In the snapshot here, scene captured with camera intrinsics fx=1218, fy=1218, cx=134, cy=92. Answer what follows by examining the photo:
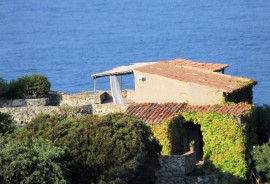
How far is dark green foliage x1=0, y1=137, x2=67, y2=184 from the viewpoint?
103ft

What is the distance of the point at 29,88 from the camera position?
48.0 m

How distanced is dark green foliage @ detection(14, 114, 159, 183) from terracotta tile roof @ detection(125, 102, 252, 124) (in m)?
4.06

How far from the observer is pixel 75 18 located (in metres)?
189

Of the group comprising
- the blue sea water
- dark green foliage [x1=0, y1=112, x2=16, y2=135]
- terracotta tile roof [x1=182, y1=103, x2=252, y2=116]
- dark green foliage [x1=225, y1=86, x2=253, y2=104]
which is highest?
the blue sea water

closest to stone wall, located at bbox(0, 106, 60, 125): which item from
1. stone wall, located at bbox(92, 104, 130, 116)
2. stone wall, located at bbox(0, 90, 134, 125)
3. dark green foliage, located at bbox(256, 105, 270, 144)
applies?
stone wall, located at bbox(0, 90, 134, 125)

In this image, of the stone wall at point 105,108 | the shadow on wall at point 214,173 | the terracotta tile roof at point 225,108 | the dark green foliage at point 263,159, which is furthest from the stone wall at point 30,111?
the dark green foliage at point 263,159

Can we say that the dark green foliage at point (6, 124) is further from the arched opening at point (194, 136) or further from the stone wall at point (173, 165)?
the arched opening at point (194, 136)

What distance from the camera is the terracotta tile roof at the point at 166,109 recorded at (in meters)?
40.0

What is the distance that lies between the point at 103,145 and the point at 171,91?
9235 mm

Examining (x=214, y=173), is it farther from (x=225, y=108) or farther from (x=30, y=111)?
(x=30, y=111)

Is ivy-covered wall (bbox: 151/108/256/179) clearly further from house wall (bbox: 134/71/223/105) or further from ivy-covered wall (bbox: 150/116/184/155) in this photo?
house wall (bbox: 134/71/223/105)

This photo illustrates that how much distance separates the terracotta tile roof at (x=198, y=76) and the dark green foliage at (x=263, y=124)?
1.20 metres

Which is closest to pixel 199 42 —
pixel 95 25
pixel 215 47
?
pixel 215 47

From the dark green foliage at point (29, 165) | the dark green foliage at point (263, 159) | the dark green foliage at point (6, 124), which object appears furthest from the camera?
the dark green foliage at point (263, 159)
